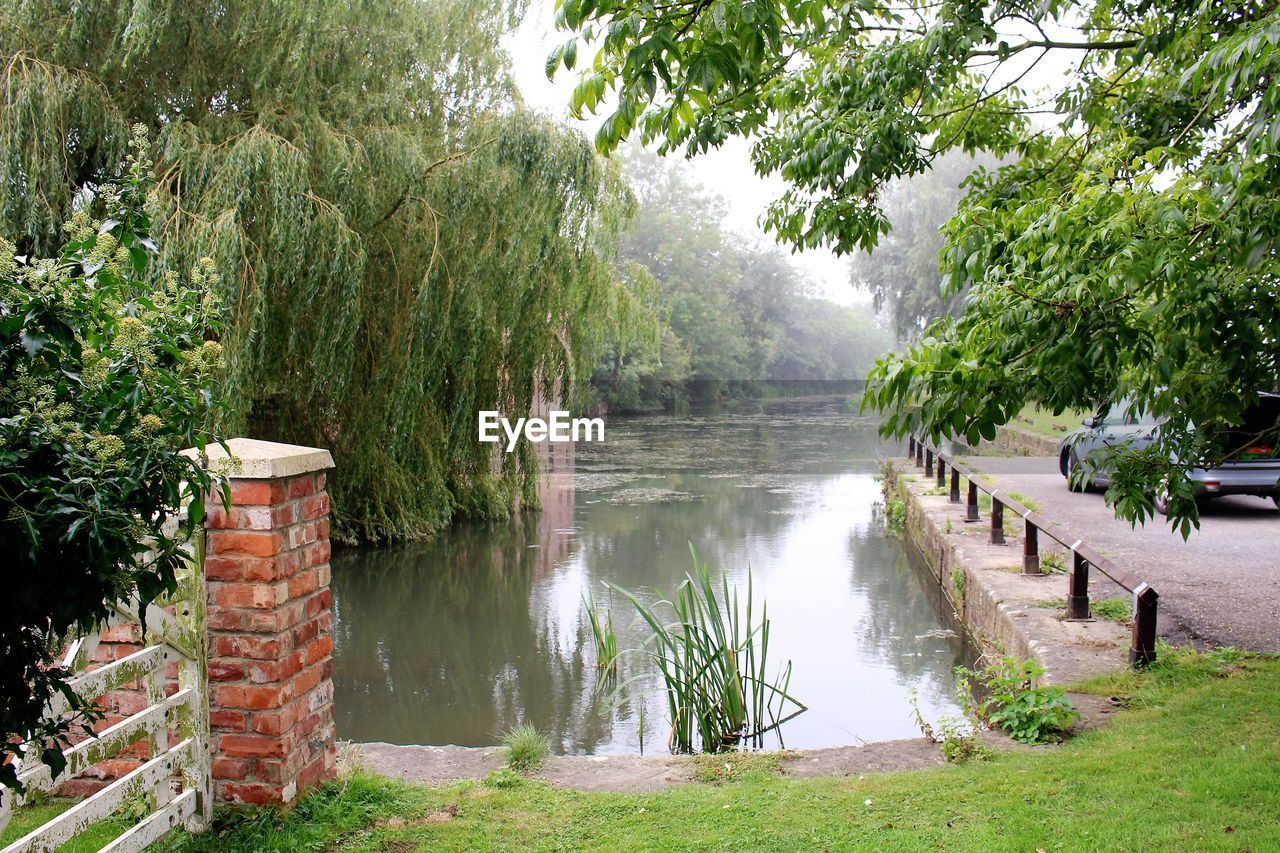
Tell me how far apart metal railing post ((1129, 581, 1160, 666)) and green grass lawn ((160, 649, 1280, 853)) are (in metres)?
0.91

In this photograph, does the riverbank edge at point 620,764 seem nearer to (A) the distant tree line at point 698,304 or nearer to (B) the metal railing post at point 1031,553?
(B) the metal railing post at point 1031,553

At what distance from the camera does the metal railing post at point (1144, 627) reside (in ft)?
16.6

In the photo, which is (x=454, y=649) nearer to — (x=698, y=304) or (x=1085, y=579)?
(x=1085, y=579)

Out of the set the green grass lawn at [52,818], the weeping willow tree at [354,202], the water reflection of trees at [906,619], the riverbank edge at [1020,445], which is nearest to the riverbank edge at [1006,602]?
the water reflection of trees at [906,619]

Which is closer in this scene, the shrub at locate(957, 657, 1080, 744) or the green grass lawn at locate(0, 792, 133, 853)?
the green grass lawn at locate(0, 792, 133, 853)

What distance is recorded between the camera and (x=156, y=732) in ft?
9.65

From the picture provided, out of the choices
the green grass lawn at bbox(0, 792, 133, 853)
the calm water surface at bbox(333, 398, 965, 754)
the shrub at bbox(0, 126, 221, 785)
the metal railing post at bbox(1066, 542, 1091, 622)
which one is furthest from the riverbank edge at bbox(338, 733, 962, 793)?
the metal railing post at bbox(1066, 542, 1091, 622)

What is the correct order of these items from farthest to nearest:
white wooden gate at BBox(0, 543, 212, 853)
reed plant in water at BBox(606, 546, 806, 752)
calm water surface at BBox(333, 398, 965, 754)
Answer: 1. calm water surface at BBox(333, 398, 965, 754)
2. reed plant in water at BBox(606, 546, 806, 752)
3. white wooden gate at BBox(0, 543, 212, 853)

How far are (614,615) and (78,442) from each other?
25.8ft

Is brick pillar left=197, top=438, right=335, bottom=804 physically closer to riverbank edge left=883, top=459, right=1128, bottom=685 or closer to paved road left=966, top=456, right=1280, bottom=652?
riverbank edge left=883, top=459, right=1128, bottom=685

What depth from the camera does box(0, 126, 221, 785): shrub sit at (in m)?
1.81

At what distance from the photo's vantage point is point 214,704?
3.21 metres

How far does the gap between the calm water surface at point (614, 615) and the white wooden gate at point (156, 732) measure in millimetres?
3490

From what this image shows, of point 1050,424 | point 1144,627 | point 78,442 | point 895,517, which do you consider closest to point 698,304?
point 1050,424
